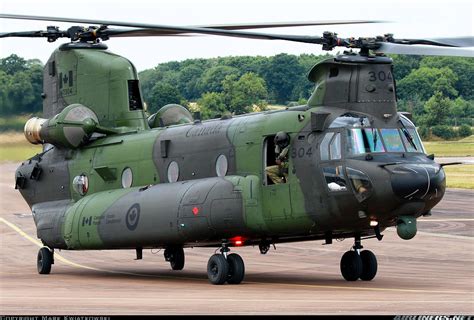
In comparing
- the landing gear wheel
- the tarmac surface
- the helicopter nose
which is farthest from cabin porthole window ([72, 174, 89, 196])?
the helicopter nose

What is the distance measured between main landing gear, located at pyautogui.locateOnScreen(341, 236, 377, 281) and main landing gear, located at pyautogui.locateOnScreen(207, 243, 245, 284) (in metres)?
2.31

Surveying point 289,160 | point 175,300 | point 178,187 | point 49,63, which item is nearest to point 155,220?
point 178,187

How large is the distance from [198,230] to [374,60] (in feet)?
16.9

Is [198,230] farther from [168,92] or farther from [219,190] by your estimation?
[168,92]

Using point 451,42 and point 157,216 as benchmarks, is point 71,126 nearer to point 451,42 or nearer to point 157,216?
point 157,216

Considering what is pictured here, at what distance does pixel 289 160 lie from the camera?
2302 cm

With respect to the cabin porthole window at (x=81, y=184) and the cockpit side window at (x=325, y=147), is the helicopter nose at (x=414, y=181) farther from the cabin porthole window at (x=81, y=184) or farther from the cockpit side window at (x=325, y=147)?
the cabin porthole window at (x=81, y=184)

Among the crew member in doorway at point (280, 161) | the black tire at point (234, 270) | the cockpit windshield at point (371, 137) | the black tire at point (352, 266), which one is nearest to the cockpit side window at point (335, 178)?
the cockpit windshield at point (371, 137)

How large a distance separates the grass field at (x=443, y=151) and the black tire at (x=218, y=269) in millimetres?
12138

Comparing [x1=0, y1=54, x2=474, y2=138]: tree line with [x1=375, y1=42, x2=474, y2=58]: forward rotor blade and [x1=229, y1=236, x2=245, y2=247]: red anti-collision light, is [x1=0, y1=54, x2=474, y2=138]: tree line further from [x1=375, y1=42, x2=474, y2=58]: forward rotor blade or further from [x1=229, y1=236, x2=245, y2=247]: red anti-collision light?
[x1=375, y1=42, x2=474, y2=58]: forward rotor blade

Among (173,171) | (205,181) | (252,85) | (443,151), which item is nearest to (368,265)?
(205,181)

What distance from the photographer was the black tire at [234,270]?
76.6 feet

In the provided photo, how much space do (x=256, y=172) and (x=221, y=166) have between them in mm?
1191

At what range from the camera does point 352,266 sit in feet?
78.3
